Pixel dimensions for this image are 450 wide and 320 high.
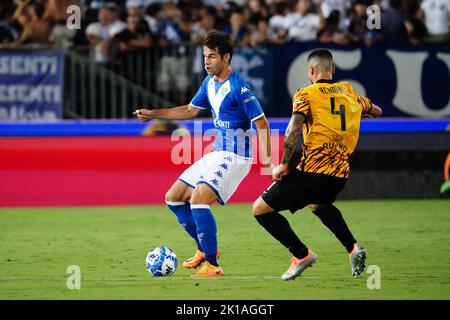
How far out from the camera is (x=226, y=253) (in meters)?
11.9

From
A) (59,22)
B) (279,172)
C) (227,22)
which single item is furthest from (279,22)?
(279,172)

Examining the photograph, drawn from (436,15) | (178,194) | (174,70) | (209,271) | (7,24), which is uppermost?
(436,15)

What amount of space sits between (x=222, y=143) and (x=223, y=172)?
0.35m

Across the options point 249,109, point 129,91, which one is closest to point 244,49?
point 129,91

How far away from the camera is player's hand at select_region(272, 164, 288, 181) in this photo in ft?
30.8

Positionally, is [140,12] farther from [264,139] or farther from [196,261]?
[264,139]

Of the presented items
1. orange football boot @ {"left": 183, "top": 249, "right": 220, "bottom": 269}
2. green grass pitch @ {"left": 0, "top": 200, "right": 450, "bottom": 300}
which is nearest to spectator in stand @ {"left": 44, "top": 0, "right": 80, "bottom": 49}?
green grass pitch @ {"left": 0, "top": 200, "right": 450, "bottom": 300}

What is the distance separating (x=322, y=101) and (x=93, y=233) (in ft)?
17.6

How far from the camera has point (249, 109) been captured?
9.99 meters

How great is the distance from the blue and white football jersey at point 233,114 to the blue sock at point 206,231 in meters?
0.67

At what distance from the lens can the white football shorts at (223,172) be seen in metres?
10.1
